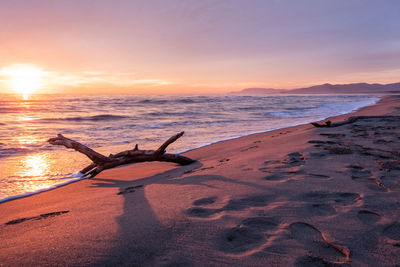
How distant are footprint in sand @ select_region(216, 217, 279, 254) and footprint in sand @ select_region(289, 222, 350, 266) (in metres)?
0.17

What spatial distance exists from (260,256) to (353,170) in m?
2.24

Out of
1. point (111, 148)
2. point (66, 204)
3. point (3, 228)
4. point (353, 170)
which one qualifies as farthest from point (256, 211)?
point (111, 148)

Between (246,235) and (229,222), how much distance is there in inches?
7.7

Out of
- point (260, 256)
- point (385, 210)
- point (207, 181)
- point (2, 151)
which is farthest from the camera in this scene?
point (2, 151)

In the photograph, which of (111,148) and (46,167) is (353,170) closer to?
(46,167)

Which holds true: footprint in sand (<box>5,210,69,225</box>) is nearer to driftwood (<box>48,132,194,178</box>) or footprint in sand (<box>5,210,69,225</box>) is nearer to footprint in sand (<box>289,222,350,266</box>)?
→ driftwood (<box>48,132,194,178</box>)

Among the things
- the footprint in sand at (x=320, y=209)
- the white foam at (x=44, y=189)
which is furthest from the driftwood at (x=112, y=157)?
the footprint in sand at (x=320, y=209)

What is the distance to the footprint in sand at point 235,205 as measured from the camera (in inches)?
82.7

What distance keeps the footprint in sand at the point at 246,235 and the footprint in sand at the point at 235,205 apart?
0.26m

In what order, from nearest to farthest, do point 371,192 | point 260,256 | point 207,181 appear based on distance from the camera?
point 260,256, point 371,192, point 207,181

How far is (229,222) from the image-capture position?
190 cm

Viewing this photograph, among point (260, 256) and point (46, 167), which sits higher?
point (260, 256)

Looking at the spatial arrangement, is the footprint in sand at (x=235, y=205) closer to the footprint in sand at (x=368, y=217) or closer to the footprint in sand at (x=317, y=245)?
the footprint in sand at (x=317, y=245)

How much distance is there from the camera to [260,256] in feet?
4.92
